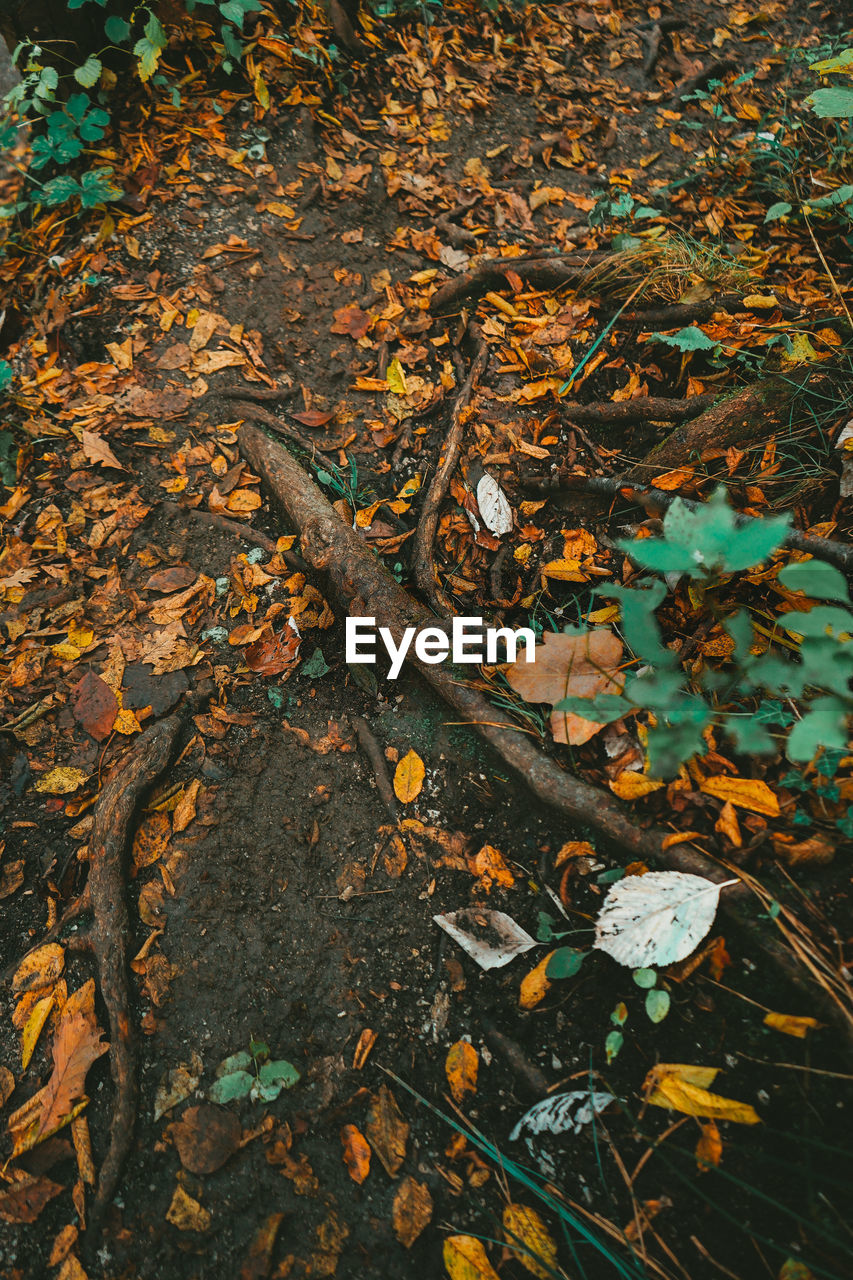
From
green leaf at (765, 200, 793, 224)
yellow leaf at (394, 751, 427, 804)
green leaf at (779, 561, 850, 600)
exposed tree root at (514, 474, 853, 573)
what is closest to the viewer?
green leaf at (779, 561, 850, 600)

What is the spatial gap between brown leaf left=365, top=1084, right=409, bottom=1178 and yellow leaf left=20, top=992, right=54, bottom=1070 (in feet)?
2.97

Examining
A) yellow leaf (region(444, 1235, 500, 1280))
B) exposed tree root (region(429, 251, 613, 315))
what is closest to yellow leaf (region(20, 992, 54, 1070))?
yellow leaf (region(444, 1235, 500, 1280))

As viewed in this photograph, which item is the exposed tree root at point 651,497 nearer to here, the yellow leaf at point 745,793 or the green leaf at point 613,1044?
the yellow leaf at point 745,793

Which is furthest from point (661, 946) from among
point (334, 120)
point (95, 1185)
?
point (334, 120)

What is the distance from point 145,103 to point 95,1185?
4.75 m

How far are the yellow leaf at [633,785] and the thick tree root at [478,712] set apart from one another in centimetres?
4

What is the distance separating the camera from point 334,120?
3.56 metres

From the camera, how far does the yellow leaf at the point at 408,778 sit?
189 centimetres

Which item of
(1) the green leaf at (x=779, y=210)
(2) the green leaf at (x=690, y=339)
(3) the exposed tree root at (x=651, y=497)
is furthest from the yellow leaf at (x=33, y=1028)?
(1) the green leaf at (x=779, y=210)

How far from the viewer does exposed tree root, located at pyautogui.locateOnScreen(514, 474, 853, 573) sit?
1702mm

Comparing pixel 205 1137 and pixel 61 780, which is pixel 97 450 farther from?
pixel 205 1137

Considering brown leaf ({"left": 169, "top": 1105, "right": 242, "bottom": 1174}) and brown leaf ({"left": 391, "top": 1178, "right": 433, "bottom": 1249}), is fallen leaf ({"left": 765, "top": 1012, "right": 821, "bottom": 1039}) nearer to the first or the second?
brown leaf ({"left": 391, "top": 1178, "right": 433, "bottom": 1249})

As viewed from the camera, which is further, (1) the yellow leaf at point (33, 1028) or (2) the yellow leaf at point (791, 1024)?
(1) the yellow leaf at point (33, 1028)

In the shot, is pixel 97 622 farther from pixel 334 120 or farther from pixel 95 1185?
pixel 334 120
